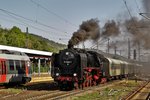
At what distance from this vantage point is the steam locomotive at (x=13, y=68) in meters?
27.5

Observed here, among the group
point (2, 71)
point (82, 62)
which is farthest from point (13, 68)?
point (82, 62)

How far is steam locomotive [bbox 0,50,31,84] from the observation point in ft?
90.4

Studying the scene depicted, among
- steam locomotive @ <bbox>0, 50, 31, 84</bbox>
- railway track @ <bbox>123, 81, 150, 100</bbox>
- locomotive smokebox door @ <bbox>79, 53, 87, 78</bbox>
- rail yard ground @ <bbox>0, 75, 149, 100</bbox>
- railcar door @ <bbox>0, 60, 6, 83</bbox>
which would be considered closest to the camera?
rail yard ground @ <bbox>0, 75, 149, 100</bbox>

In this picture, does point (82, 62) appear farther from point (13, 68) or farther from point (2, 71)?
point (2, 71)

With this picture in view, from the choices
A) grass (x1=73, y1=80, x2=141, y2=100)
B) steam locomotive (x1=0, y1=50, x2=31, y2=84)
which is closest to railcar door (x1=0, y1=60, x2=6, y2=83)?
steam locomotive (x1=0, y1=50, x2=31, y2=84)

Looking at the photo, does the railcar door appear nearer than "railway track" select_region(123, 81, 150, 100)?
No

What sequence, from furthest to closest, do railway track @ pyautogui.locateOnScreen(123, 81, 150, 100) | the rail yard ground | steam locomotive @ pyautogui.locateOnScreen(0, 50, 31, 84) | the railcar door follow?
1. steam locomotive @ pyautogui.locateOnScreen(0, 50, 31, 84)
2. the railcar door
3. railway track @ pyautogui.locateOnScreen(123, 81, 150, 100)
4. the rail yard ground

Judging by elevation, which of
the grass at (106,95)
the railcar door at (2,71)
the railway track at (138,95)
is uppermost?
the railcar door at (2,71)

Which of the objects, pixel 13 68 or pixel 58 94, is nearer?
pixel 58 94

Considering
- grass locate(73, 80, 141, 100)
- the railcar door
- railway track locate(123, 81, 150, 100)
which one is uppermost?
the railcar door

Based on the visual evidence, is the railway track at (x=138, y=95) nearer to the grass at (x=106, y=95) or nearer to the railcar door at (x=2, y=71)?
the grass at (x=106, y=95)

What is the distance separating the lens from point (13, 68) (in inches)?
1165

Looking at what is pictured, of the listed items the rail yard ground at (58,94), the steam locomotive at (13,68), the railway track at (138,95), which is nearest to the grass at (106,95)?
the rail yard ground at (58,94)

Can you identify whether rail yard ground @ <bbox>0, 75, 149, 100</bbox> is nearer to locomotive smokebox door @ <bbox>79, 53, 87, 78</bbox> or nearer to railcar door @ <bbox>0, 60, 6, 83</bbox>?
railcar door @ <bbox>0, 60, 6, 83</bbox>
